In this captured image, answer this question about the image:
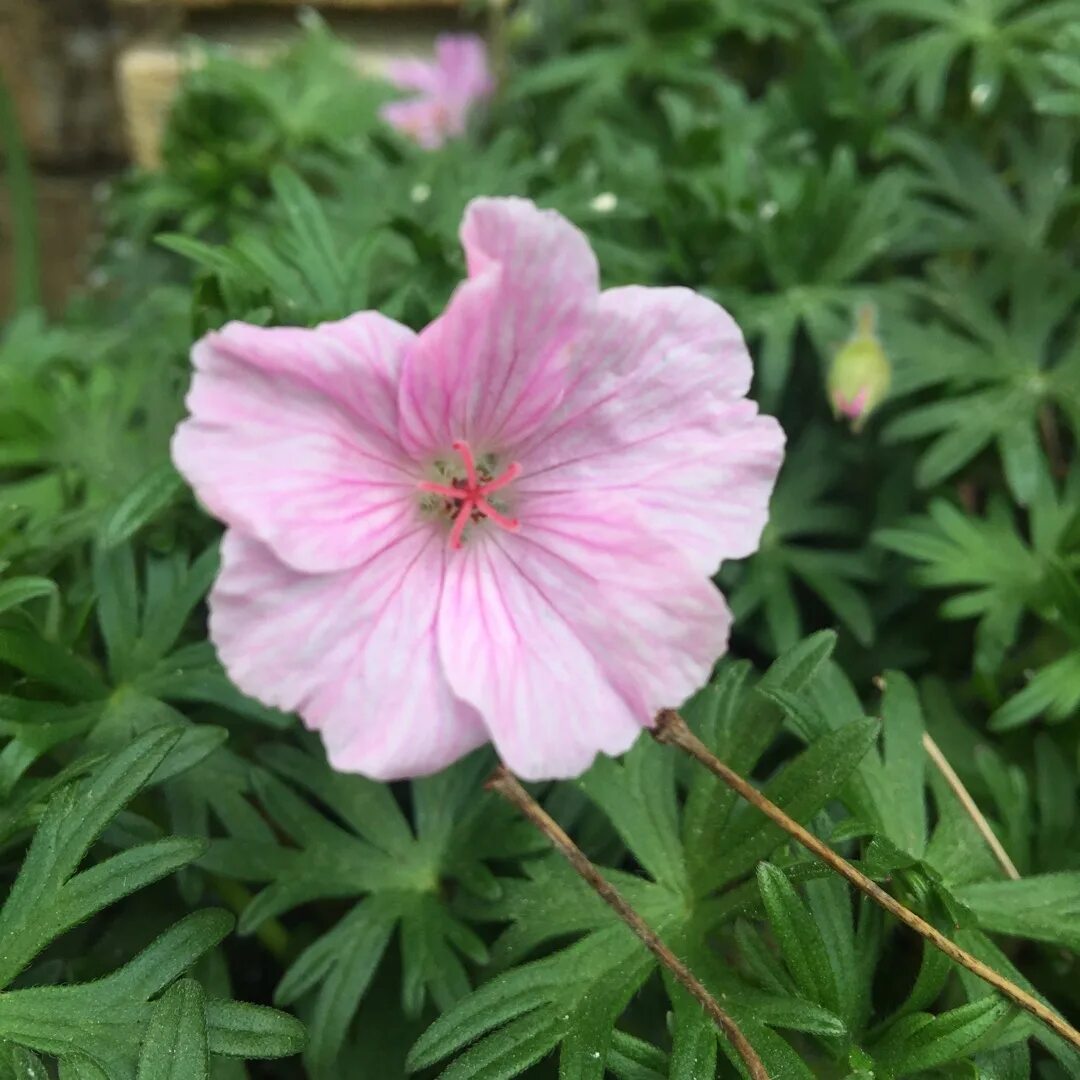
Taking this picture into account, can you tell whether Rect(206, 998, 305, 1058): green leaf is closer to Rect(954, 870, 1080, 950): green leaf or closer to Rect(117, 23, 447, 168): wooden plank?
Rect(954, 870, 1080, 950): green leaf

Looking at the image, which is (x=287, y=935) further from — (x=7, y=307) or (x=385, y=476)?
(x=7, y=307)

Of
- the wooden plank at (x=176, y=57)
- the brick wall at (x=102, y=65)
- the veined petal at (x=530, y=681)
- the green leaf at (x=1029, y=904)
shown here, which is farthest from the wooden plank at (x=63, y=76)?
the green leaf at (x=1029, y=904)

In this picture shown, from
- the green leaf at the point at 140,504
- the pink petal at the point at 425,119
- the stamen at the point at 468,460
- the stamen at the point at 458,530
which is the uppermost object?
the stamen at the point at 468,460

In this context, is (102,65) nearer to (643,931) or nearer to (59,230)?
(59,230)

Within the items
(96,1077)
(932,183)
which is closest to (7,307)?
(932,183)

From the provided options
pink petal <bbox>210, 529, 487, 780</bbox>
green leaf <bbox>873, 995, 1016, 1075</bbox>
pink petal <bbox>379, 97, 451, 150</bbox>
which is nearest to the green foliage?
green leaf <bbox>873, 995, 1016, 1075</bbox>

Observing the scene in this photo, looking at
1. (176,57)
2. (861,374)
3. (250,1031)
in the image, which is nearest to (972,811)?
(861,374)

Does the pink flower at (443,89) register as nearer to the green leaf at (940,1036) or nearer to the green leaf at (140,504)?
the green leaf at (140,504)
